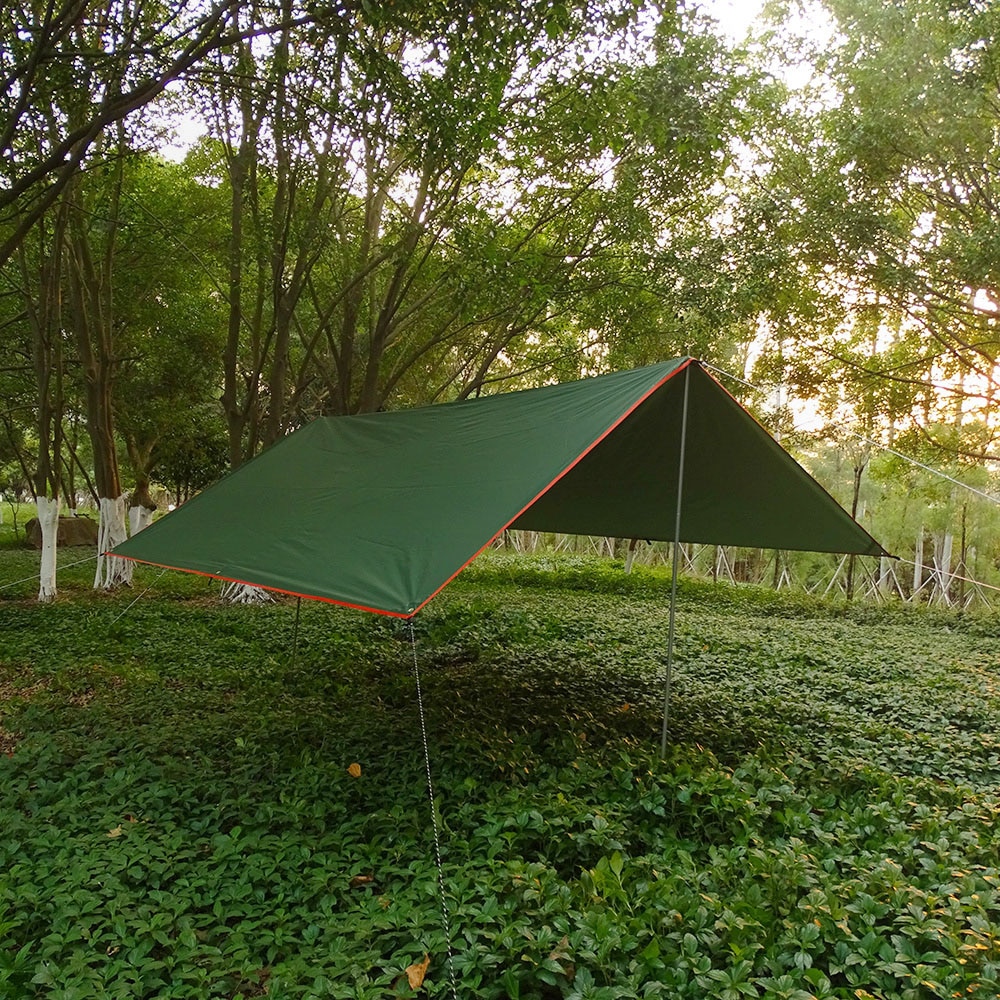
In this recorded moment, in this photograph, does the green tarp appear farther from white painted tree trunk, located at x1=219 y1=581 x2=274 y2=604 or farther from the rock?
the rock

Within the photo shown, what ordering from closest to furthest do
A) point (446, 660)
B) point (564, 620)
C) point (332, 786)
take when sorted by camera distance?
point (332, 786)
point (446, 660)
point (564, 620)

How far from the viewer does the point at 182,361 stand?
11.6 metres

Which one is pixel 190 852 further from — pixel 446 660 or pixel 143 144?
pixel 143 144

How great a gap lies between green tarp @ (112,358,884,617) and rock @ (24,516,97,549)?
1330 centimetres

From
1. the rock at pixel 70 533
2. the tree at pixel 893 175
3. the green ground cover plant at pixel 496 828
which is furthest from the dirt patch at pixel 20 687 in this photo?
the rock at pixel 70 533

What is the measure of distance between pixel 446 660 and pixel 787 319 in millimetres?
7051

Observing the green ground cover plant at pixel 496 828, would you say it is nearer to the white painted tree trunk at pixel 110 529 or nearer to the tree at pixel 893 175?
the white painted tree trunk at pixel 110 529

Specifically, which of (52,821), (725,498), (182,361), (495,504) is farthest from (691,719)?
(182,361)

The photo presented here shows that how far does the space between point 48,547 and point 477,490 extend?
271 inches

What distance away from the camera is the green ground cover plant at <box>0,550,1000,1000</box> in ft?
6.21

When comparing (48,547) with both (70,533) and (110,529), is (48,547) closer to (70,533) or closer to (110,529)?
(110,529)

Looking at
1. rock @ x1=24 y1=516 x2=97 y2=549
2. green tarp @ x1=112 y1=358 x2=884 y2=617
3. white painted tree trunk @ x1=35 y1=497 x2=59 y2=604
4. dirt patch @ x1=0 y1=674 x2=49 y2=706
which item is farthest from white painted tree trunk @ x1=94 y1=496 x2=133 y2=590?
rock @ x1=24 y1=516 x2=97 y2=549

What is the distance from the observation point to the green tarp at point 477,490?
2881 millimetres

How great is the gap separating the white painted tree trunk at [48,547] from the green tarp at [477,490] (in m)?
4.24
